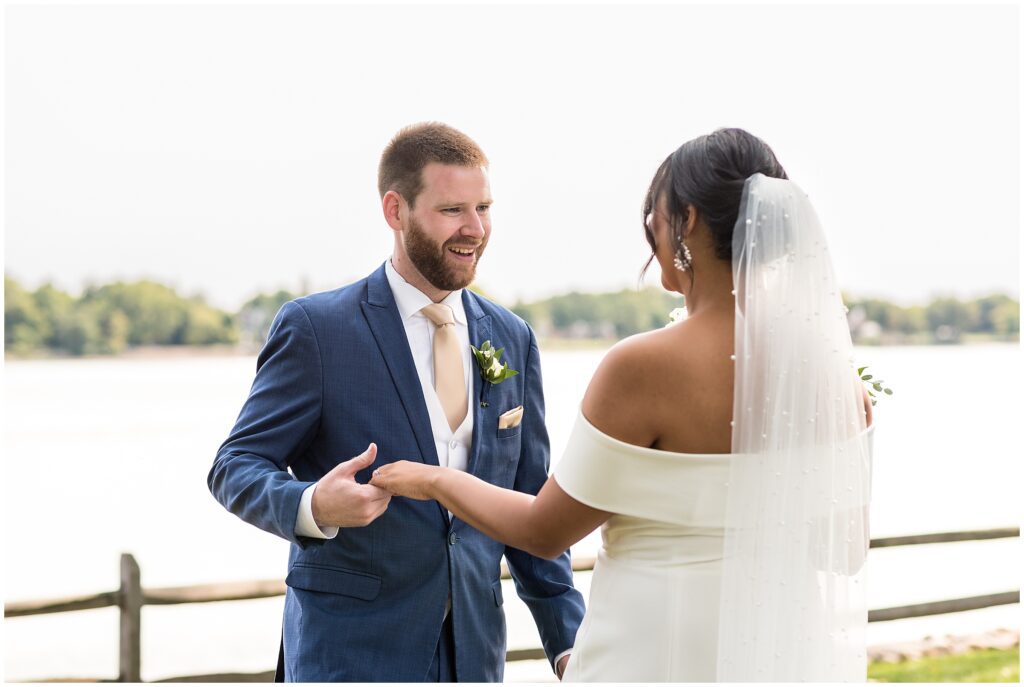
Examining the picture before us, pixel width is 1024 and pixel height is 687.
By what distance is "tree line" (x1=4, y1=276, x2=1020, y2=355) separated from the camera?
2080 inches

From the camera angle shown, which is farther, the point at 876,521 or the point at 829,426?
the point at 876,521

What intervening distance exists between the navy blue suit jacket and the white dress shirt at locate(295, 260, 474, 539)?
0.19 feet

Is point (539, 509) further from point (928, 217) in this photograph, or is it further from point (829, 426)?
point (928, 217)

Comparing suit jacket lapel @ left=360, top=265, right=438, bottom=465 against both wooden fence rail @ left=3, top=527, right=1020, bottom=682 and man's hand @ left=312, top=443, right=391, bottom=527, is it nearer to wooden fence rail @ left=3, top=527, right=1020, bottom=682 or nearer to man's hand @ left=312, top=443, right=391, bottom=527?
man's hand @ left=312, top=443, right=391, bottom=527

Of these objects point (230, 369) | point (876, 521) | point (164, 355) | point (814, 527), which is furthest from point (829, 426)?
point (230, 369)

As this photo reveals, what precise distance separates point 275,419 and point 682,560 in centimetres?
115

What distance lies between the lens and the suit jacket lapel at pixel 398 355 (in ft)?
9.25

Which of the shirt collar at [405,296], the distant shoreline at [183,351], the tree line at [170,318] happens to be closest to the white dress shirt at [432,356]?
the shirt collar at [405,296]

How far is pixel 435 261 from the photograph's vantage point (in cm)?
298

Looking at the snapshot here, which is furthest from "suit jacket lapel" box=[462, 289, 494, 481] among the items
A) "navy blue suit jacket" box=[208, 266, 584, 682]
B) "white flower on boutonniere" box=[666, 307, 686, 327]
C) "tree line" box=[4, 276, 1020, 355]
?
"tree line" box=[4, 276, 1020, 355]

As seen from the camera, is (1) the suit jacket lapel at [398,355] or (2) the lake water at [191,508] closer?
(1) the suit jacket lapel at [398,355]

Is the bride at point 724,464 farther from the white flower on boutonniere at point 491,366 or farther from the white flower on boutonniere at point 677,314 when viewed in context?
the white flower on boutonniere at point 491,366

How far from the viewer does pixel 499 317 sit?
127 inches

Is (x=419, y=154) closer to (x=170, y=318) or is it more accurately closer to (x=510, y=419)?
(x=510, y=419)
